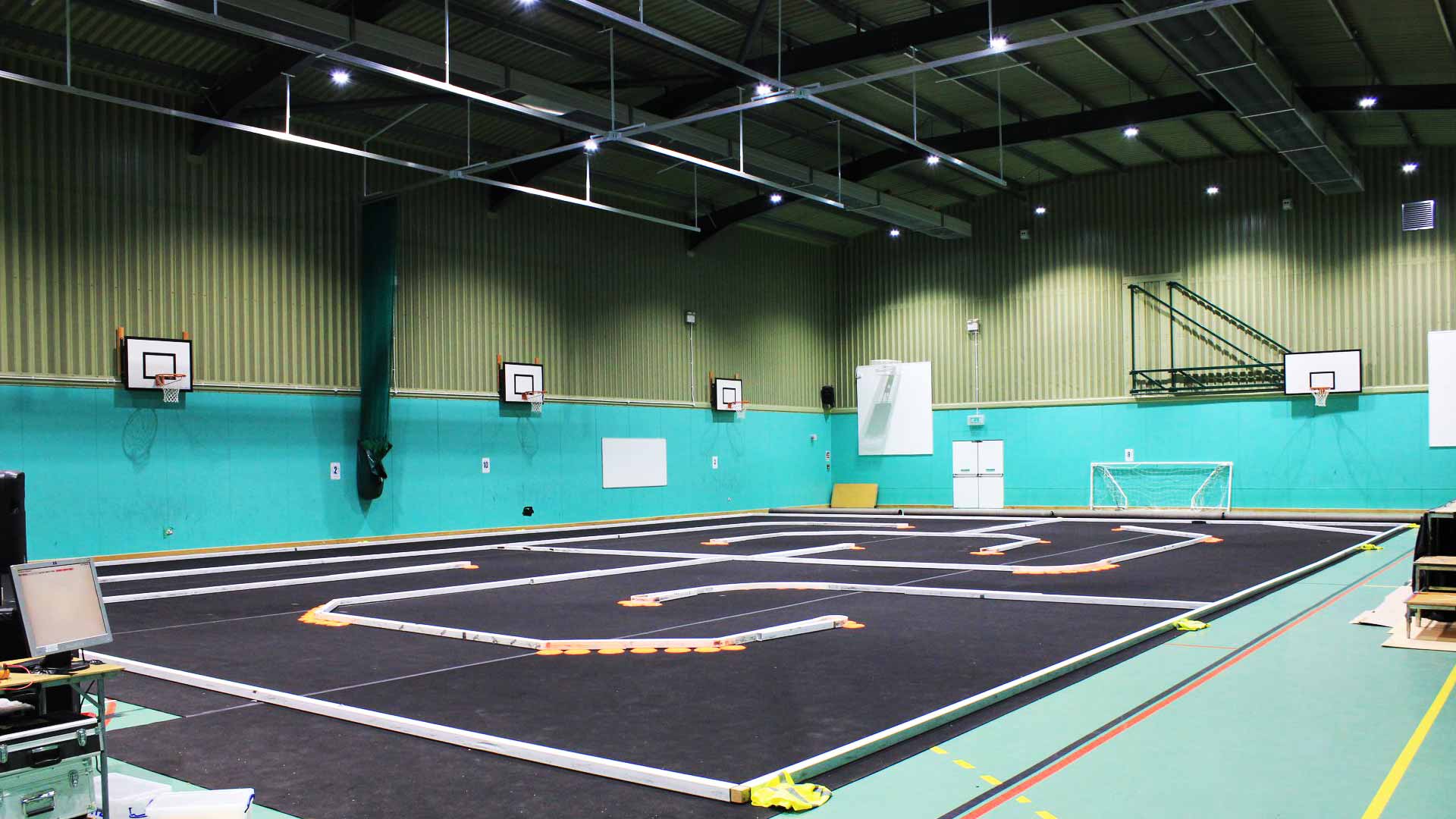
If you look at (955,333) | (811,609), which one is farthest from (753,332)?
(811,609)

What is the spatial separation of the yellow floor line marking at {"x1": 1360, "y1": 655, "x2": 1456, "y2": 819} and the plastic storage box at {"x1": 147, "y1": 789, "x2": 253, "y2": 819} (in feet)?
14.1

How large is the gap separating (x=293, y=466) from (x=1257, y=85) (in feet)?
57.1

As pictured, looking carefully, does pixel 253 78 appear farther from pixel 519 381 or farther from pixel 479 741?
pixel 479 741

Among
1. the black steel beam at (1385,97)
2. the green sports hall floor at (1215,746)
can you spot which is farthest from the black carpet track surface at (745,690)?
the black steel beam at (1385,97)

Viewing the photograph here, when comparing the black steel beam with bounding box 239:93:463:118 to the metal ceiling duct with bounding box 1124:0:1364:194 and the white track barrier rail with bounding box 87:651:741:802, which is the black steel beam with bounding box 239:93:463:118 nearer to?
the metal ceiling duct with bounding box 1124:0:1364:194

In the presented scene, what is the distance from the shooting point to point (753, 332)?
90.1ft

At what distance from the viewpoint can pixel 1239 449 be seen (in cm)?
2327

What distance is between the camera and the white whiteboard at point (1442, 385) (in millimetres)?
20859

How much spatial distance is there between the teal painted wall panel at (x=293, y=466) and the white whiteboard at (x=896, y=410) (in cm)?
524

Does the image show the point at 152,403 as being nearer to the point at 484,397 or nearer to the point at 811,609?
the point at 484,397

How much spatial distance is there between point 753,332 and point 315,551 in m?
13.7

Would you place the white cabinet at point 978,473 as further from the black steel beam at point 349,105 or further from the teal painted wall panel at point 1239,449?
the black steel beam at point 349,105

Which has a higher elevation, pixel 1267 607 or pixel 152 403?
pixel 152 403

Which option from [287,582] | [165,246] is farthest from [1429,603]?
[165,246]
